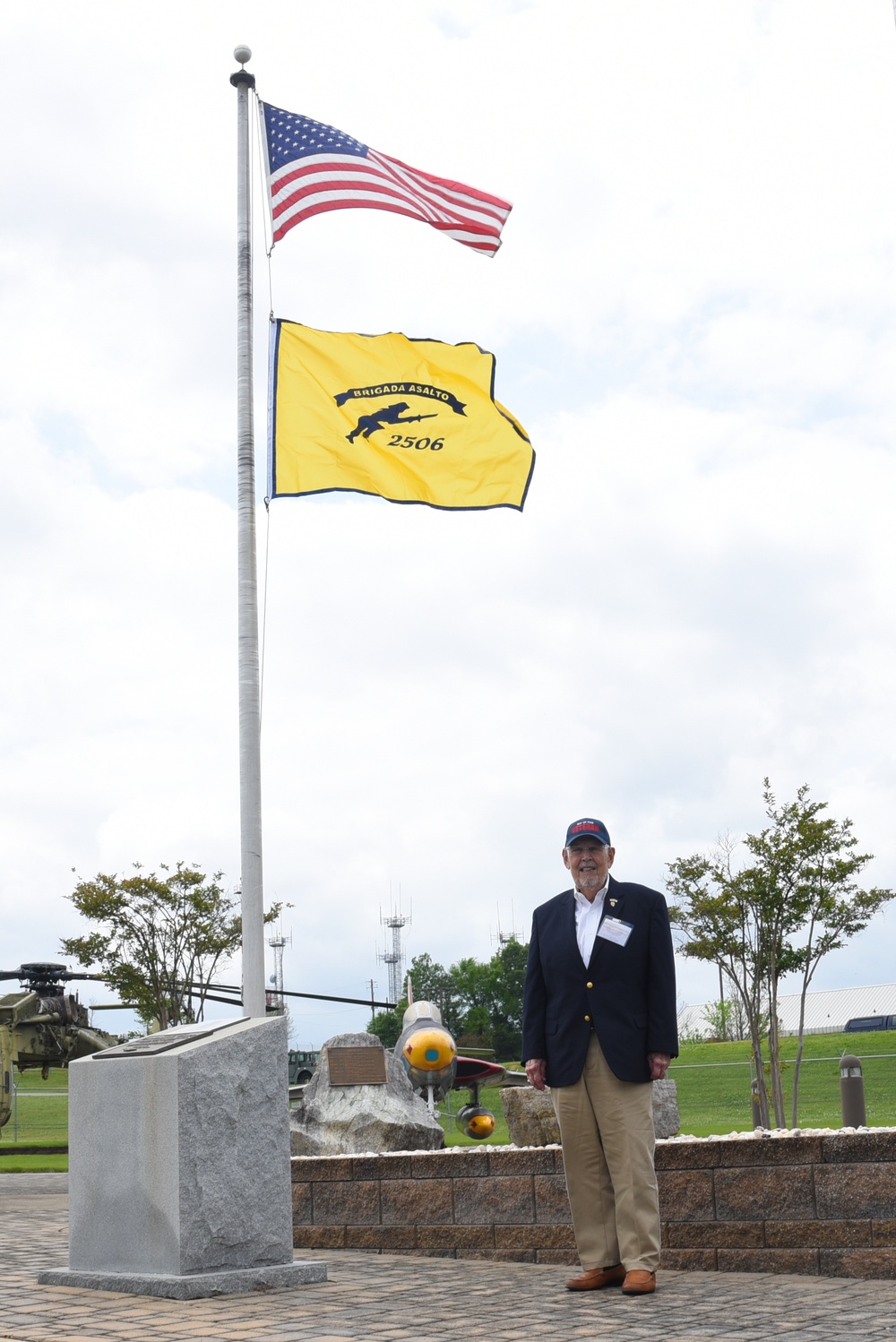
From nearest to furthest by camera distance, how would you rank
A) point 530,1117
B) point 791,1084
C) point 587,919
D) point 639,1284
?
point 639,1284
point 587,919
point 530,1117
point 791,1084

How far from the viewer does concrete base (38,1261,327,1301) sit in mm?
6055

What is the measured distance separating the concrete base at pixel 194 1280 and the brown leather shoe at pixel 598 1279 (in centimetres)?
128

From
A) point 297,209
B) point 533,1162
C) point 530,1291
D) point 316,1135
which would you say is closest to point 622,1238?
point 530,1291

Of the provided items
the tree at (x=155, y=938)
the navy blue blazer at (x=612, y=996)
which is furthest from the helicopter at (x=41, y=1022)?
the navy blue blazer at (x=612, y=996)

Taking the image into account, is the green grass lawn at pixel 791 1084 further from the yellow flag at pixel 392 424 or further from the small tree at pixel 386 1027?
the small tree at pixel 386 1027

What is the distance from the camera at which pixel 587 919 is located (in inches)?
259

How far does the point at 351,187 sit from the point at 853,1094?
896 cm

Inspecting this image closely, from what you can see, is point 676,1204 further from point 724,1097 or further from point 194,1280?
point 724,1097

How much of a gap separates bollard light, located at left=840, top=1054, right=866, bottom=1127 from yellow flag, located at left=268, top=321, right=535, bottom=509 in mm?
5994

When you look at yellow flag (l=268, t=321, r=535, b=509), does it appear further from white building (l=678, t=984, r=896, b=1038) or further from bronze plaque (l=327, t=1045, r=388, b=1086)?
white building (l=678, t=984, r=896, b=1038)

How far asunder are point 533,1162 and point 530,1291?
140cm

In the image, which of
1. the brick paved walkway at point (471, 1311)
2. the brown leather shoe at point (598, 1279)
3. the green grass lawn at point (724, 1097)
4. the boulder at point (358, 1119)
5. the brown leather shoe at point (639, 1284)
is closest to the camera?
the brick paved walkway at point (471, 1311)

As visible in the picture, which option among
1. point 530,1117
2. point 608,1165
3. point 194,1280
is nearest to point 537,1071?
point 608,1165

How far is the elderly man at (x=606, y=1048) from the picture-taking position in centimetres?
617
